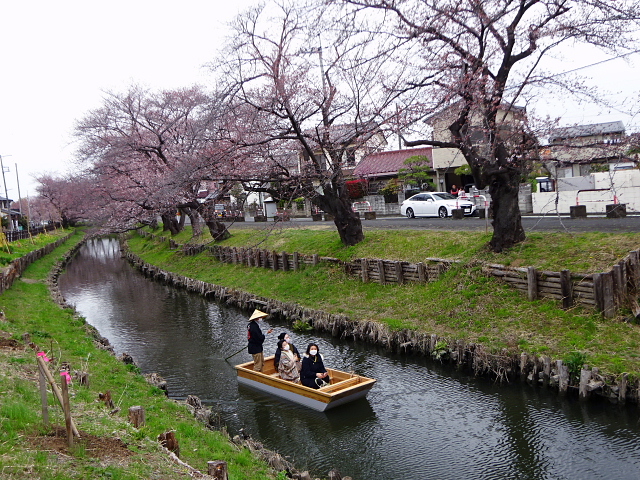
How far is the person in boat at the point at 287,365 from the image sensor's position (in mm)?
13102

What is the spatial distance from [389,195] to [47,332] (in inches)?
1230

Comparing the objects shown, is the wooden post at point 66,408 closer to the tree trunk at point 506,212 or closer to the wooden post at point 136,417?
the wooden post at point 136,417

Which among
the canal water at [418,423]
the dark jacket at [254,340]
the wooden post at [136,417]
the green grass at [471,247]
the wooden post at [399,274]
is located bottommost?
the canal water at [418,423]

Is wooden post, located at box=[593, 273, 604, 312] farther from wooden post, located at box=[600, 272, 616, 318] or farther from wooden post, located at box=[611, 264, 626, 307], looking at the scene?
wooden post, located at box=[611, 264, 626, 307]

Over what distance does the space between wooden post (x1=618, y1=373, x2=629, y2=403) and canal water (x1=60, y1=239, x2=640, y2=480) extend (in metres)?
0.19

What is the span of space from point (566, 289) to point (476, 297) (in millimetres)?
2648

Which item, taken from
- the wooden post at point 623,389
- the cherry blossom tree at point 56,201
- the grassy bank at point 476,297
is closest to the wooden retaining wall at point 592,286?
the grassy bank at point 476,297

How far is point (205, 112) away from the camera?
20203 millimetres

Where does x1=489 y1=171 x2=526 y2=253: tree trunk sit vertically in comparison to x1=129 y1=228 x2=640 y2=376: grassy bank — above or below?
above

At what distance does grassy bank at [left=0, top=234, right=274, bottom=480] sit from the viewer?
622cm

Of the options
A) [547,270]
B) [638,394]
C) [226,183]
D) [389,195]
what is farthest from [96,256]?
[638,394]

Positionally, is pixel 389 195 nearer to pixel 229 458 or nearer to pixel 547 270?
pixel 547 270

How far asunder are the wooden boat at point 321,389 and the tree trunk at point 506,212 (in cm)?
715

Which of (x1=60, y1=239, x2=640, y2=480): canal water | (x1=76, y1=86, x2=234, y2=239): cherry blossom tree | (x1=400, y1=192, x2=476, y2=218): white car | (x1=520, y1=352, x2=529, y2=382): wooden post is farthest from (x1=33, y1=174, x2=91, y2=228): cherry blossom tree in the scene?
(x1=520, y1=352, x2=529, y2=382): wooden post
